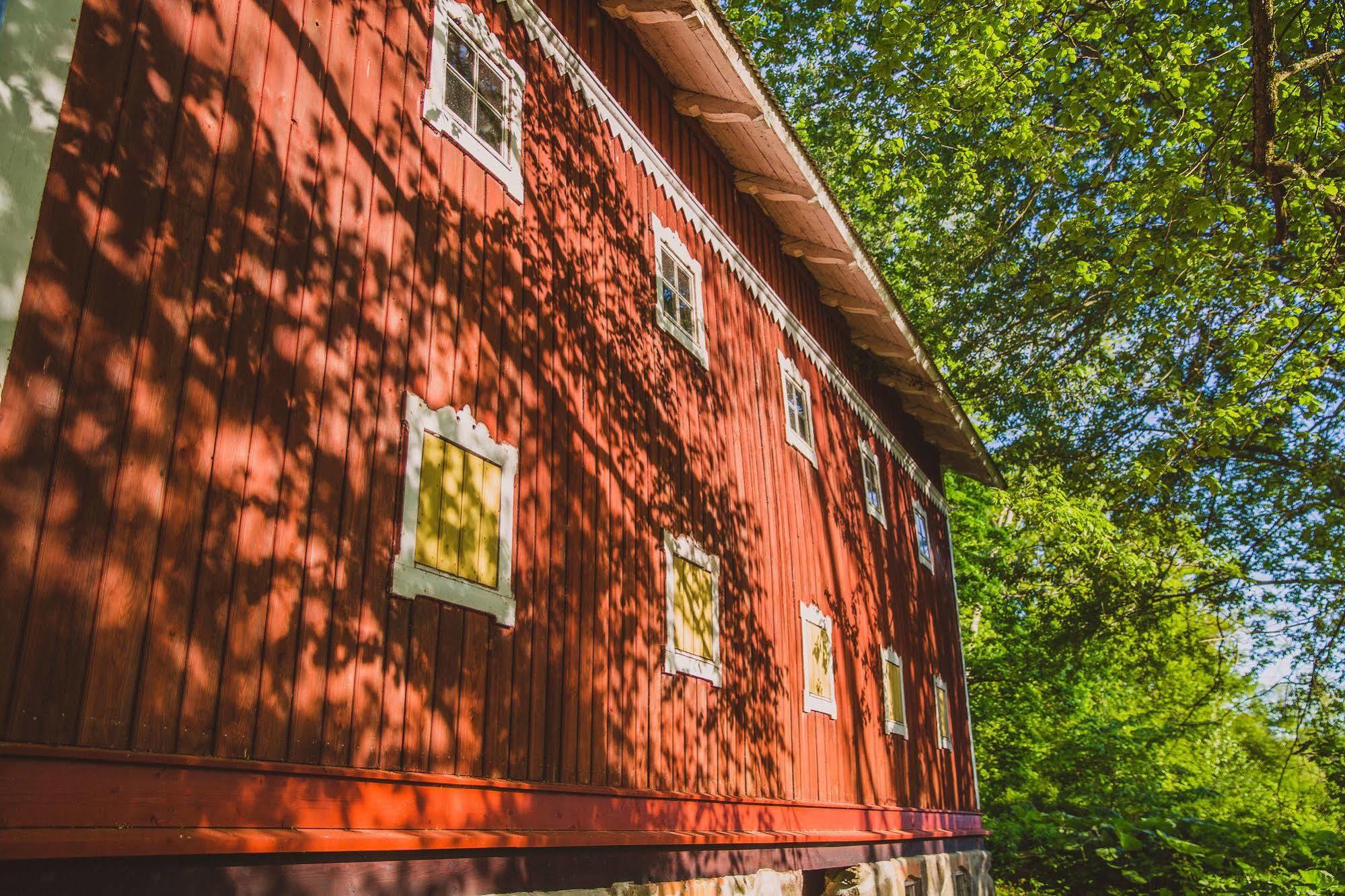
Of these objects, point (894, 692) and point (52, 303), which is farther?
point (894, 692)

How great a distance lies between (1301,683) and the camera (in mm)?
17094

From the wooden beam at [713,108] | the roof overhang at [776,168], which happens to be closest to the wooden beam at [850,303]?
the roof overhang at [776,168]

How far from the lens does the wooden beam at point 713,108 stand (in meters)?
9.95

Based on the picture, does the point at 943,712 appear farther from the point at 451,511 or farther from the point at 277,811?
the point at 277,811

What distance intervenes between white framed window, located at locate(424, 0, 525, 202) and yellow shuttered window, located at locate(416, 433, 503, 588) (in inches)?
87.4

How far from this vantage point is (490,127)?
Answer: 7016mm

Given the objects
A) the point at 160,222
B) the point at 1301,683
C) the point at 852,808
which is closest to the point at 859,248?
the point at 852,808

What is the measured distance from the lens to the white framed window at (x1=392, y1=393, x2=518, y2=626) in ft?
17.6

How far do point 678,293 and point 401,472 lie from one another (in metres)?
4.72

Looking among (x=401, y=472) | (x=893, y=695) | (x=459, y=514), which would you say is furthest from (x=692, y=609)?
(x=893, y=695)

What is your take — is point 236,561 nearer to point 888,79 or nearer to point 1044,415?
point 888,79

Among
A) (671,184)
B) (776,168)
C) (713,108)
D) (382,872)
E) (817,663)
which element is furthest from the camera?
(776,168)

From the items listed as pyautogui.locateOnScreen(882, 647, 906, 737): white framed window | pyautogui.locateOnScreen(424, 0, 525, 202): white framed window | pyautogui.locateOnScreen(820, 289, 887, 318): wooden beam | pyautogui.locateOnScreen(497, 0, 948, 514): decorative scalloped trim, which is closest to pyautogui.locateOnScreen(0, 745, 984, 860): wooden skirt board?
pyautogui.locateOnScreen(424, 0, 525, 202): white framed window

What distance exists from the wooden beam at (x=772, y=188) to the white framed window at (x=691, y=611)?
4764 millimetres
